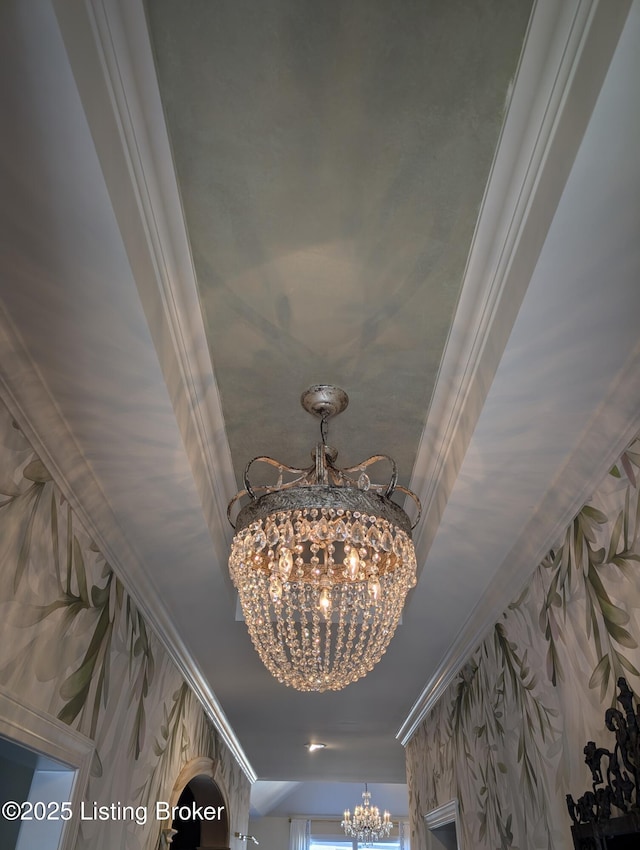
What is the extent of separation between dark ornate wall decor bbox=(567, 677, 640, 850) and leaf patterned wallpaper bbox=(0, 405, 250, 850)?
Answer: 1523 mm

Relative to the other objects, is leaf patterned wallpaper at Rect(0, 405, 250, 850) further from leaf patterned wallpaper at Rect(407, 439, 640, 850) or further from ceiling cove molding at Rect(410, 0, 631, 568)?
leaf patterned wallpaper at Rect(407, 439, 640, 850)

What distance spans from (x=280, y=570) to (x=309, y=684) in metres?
0.45

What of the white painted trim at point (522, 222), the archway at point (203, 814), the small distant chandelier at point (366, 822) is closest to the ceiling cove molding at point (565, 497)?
the white painted trim at point (522, 222)

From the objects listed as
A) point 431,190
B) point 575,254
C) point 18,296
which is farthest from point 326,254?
point 18,296

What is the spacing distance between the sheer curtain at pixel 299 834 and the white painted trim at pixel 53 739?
32.9 feet

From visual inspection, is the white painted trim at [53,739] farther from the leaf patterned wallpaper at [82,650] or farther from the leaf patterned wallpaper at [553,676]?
the leaf patterned wallpaper at [553,676]

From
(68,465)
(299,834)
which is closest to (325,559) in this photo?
(68,465)

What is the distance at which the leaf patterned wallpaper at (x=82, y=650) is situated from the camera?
4.85 ft

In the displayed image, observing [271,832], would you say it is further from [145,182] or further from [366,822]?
[145,182]

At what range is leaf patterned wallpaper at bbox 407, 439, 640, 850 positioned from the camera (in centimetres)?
157

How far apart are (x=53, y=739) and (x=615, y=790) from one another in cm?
152

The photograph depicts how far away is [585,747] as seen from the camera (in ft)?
5.61

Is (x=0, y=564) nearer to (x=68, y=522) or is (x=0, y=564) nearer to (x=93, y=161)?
(x=68, y=522)

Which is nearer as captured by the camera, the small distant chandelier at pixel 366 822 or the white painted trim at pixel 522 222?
the white painted trim at pixel 522 222
